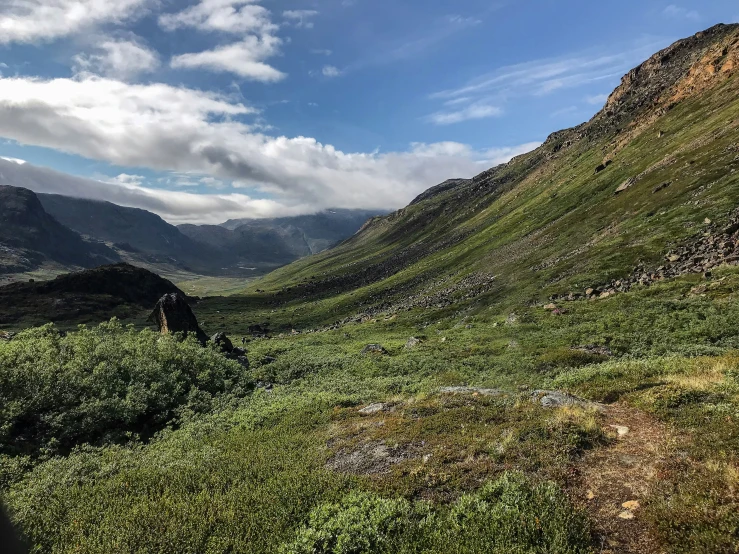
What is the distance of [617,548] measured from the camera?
8.16 metres

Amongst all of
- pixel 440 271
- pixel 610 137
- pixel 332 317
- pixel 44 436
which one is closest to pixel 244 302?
pixel 332 317

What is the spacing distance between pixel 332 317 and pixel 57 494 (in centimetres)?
8001

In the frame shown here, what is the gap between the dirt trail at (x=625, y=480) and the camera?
8315 mm

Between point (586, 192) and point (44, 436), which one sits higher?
point (586, 192)

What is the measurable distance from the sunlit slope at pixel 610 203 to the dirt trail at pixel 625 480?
1435 inches

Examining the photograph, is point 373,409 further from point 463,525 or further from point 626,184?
point 626,184

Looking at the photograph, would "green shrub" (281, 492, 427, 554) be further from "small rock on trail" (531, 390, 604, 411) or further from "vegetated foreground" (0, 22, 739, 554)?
"small rock on trail" (531, 390, 604, 411)

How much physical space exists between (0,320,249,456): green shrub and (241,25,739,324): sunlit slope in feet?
135

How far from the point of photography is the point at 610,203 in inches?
2886

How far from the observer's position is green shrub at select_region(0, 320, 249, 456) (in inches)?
800

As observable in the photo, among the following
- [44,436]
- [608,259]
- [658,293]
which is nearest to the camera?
[44,436]

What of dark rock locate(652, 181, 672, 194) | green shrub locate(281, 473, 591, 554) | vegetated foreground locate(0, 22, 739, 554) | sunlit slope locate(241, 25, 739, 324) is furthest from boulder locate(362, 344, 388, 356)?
dark rock locate(652, 181, 672, 194)

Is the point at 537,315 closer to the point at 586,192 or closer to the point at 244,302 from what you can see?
the point at 586,192

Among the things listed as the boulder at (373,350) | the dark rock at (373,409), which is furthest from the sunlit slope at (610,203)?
the dark rock at (373,409)
